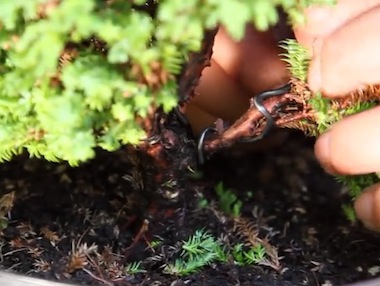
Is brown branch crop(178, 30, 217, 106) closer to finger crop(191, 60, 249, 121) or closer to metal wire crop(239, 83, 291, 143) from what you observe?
metal wire crop(239, 83, 291, 143)

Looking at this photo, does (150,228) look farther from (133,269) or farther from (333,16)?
(333,16)

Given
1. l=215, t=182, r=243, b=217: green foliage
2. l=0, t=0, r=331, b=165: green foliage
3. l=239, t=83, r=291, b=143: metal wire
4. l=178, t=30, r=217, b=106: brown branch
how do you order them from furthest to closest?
l=215, t=182, r=243, b=217: green foliage, l=239, t=83, r=291, b=143: metal wire, l=178, t=30, r=217, b=106: brown branch, l=0, t=0, r=331, b=165: green foliage

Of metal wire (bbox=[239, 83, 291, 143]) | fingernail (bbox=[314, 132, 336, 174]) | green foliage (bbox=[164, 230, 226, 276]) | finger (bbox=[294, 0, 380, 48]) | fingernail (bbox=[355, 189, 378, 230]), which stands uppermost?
finger (bbox=[294, 0, 380, 48])

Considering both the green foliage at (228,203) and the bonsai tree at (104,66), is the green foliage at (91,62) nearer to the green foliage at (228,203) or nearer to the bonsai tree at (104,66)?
the bonsai tree at (104,66)

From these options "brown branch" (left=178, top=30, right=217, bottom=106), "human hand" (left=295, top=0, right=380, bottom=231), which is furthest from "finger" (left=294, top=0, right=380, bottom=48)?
"brown branch" (left=178, top=30, right=217, bottom=106)

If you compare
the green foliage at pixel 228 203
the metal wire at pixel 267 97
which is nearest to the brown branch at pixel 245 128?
the metal wire at pixel 267 97

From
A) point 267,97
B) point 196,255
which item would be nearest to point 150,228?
point 196,255
